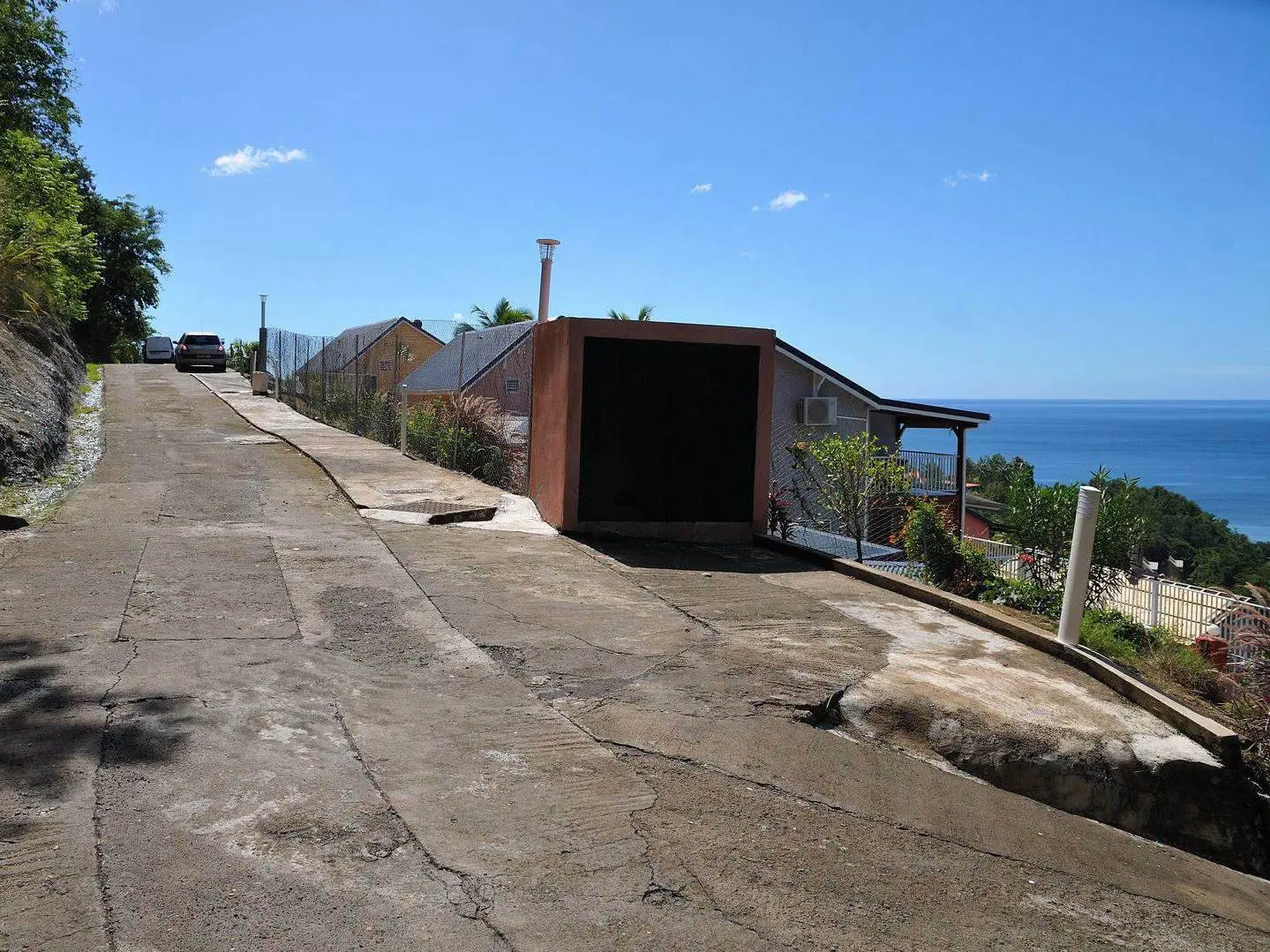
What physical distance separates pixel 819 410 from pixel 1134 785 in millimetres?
20689

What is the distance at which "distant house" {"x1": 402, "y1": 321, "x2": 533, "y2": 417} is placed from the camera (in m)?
13.3

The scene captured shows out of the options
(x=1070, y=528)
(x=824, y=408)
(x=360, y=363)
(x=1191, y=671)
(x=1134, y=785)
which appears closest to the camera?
(x=1134, y=785)

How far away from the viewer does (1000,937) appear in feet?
12.2

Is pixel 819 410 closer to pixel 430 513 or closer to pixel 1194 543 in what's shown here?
pixel 430 513

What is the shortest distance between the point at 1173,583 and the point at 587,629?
8.52m

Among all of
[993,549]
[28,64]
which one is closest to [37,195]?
[28,64]

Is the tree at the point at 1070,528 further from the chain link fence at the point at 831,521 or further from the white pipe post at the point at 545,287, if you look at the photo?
the white pipe post at the point at 545,287

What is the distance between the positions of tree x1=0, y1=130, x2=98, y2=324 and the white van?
1947cm

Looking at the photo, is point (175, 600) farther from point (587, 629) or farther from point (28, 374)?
point (28, 374)

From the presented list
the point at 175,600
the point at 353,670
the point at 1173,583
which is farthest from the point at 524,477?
the point at 1173,583

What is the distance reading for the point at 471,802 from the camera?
4227mm

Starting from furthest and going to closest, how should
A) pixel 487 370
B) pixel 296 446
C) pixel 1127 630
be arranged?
1. pixel 487 370
2. pixel 296 446
3. pixel 1127 630

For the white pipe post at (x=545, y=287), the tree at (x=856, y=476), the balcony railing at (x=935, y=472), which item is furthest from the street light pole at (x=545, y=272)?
the balcony railing at (x=935, y=472)

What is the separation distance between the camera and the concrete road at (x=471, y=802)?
11.2ft
